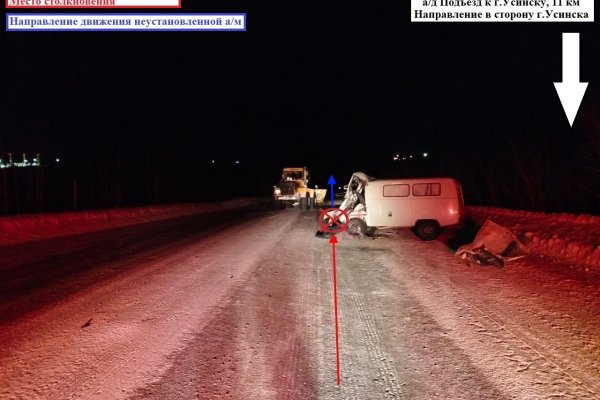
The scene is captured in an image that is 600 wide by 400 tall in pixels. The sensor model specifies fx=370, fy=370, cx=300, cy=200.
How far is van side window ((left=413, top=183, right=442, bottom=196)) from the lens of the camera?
1278 centimetres

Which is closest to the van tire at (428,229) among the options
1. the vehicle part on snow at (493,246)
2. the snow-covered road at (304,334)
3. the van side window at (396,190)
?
the van side window at (396,190)

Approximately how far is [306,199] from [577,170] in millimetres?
17769

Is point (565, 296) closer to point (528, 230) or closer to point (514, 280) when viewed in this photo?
point (514, 280)

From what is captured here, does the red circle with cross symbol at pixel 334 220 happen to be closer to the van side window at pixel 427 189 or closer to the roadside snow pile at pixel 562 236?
the van side window at pixel 427 189

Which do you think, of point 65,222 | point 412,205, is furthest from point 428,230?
point 65,222

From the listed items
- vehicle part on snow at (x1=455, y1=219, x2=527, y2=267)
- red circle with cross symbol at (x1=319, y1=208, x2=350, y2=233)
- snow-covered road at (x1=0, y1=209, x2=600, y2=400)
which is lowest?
snow-covered road at (x1=0, y1=209, x2=600, y2=400)

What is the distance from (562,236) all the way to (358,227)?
20.0 feet

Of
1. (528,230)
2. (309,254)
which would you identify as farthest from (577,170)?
(309,254)

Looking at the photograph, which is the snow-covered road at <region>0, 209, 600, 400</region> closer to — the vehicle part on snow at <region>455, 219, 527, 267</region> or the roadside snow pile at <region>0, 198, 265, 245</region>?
the vehicle part on snow at <region>455, 219, 527, 267</region>

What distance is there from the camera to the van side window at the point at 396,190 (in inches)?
510

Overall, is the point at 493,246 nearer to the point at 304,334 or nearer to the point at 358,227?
the point at 358,227

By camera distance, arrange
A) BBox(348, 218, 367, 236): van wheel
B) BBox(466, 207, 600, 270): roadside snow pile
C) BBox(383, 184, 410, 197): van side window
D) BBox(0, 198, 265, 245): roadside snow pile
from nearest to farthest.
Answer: BBox(466, 207, 600, 270): roadside snow pile → BBox(383, 184, 410, 197): van side window → BBox(348, 218, 367, 236): van wheel → BBox(0, 198, 265, 245): roadside snow pile

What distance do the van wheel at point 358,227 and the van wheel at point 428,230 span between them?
1.89 meters

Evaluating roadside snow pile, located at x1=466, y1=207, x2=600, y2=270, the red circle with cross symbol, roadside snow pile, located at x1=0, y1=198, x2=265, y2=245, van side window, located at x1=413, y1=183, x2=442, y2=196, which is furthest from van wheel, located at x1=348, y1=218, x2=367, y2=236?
roadside snow pile, located at x1=0, y1=198, x2=265, y2=245
